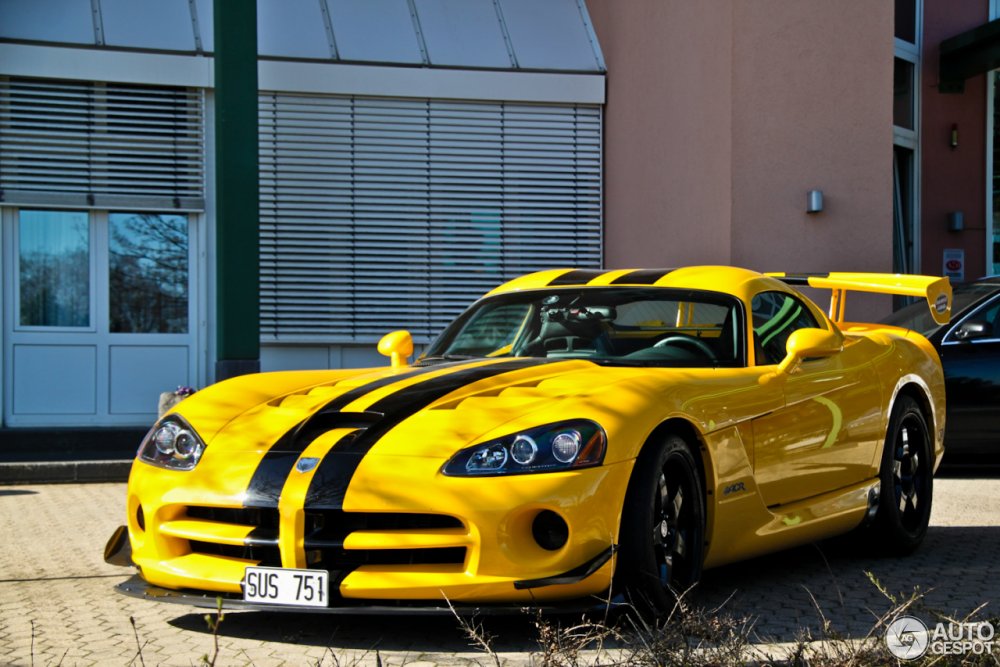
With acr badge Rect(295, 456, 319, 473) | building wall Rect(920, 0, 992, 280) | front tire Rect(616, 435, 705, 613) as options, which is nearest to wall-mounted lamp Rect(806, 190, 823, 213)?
building wall Rect(920, 0, 992, 280)

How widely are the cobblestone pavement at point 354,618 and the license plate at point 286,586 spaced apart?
0.20 metres

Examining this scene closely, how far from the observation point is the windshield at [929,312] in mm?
10320

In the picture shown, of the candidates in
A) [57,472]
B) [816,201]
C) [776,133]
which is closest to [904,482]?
[57,472]

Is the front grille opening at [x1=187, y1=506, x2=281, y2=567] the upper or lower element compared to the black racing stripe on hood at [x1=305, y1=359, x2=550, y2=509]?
lower

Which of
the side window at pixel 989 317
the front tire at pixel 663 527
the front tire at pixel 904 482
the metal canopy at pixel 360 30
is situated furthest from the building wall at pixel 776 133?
the front tire at pixel 663 527

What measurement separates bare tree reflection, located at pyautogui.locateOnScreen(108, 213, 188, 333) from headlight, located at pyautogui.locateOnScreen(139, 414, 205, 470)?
8.88 m

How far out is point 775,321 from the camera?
617cm

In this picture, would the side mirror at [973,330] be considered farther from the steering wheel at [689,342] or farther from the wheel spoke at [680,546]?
the wheel spoke at [680,546]

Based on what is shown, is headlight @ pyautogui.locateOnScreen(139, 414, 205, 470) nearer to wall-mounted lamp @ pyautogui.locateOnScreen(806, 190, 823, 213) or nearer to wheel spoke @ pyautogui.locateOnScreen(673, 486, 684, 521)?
wheel spoke @ pyautogui.locateOnScreen(673, 486, 684, 521)

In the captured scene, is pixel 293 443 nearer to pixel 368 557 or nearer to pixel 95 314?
pixel 368 557

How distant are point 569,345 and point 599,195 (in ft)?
31.0

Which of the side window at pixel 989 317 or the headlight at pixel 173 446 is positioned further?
the side window at pixel 989 317

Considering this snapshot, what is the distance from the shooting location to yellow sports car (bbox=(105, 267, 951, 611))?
4336 mm

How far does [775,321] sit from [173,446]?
283 centimetres
